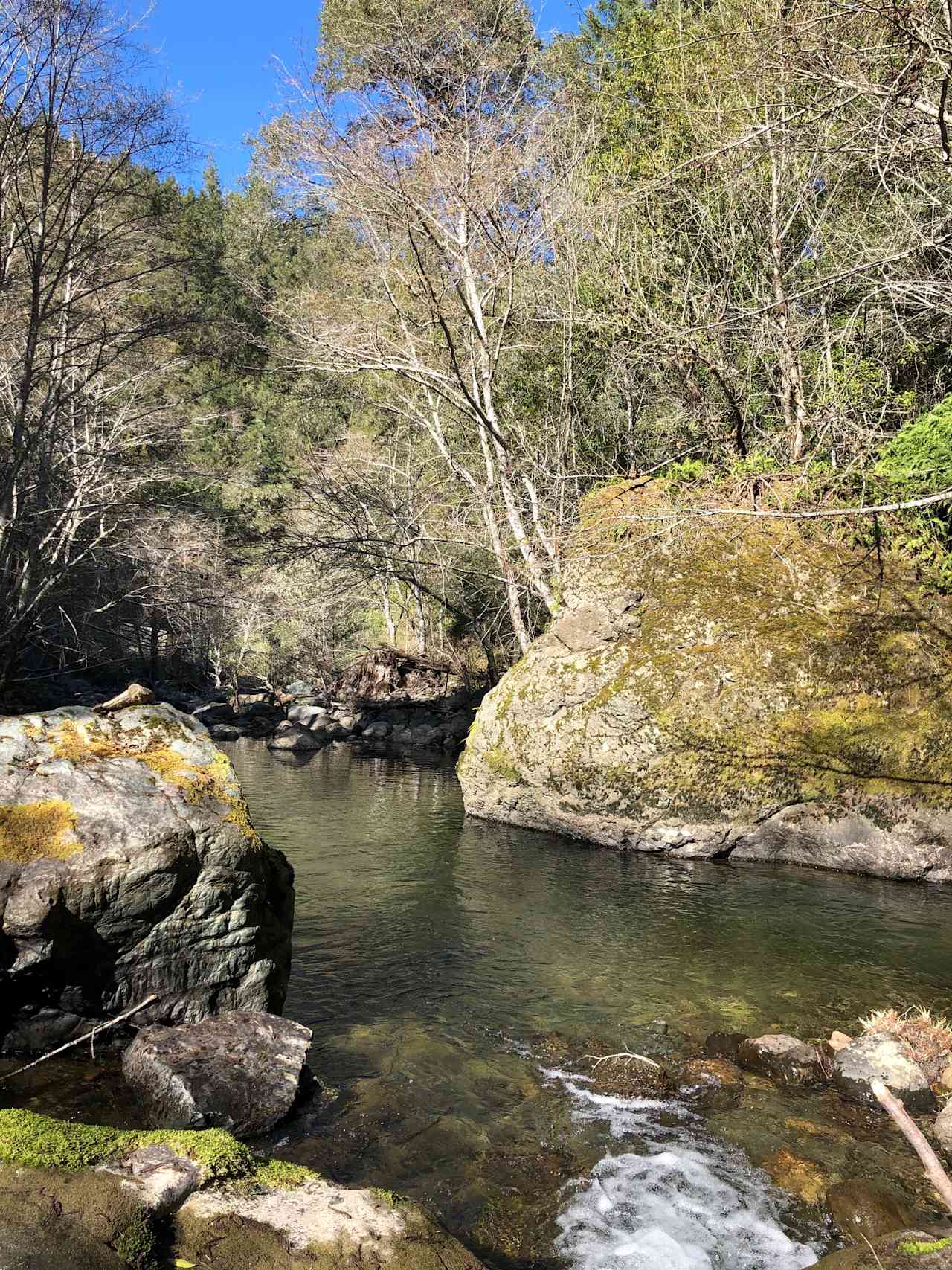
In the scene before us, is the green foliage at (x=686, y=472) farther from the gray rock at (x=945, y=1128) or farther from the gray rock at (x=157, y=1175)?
the gray rock at (x=157, y=1175)

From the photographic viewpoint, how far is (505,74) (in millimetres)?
14445

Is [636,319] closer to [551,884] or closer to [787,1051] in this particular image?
[551,884]

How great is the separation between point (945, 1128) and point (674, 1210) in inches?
57.0

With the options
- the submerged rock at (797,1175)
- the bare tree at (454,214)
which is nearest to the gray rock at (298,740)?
the bare tree at (454,214)

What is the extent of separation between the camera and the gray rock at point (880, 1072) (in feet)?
14.5

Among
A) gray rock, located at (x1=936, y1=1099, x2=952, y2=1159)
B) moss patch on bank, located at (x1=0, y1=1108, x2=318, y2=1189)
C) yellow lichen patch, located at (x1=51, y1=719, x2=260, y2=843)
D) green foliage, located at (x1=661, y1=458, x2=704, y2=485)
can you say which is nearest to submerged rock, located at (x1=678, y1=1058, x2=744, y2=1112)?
gray rock, located at (x1=936, y1=1099, x2=952, y2=1159)

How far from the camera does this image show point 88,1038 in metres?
4.31

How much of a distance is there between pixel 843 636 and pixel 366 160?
370 inches

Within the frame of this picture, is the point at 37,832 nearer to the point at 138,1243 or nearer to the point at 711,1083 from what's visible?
the point at 138,1243

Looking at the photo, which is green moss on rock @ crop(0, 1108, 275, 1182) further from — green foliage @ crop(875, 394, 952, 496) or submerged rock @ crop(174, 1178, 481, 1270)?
green foliage @ crop(875, 394, 952, 496)

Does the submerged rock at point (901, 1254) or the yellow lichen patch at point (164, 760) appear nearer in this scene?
the submerged rock at point (901, 1254)

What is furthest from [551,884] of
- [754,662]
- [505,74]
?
[505,74]

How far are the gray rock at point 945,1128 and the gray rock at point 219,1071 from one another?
2.94 meters

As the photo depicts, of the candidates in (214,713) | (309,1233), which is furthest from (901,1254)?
(214,713)
